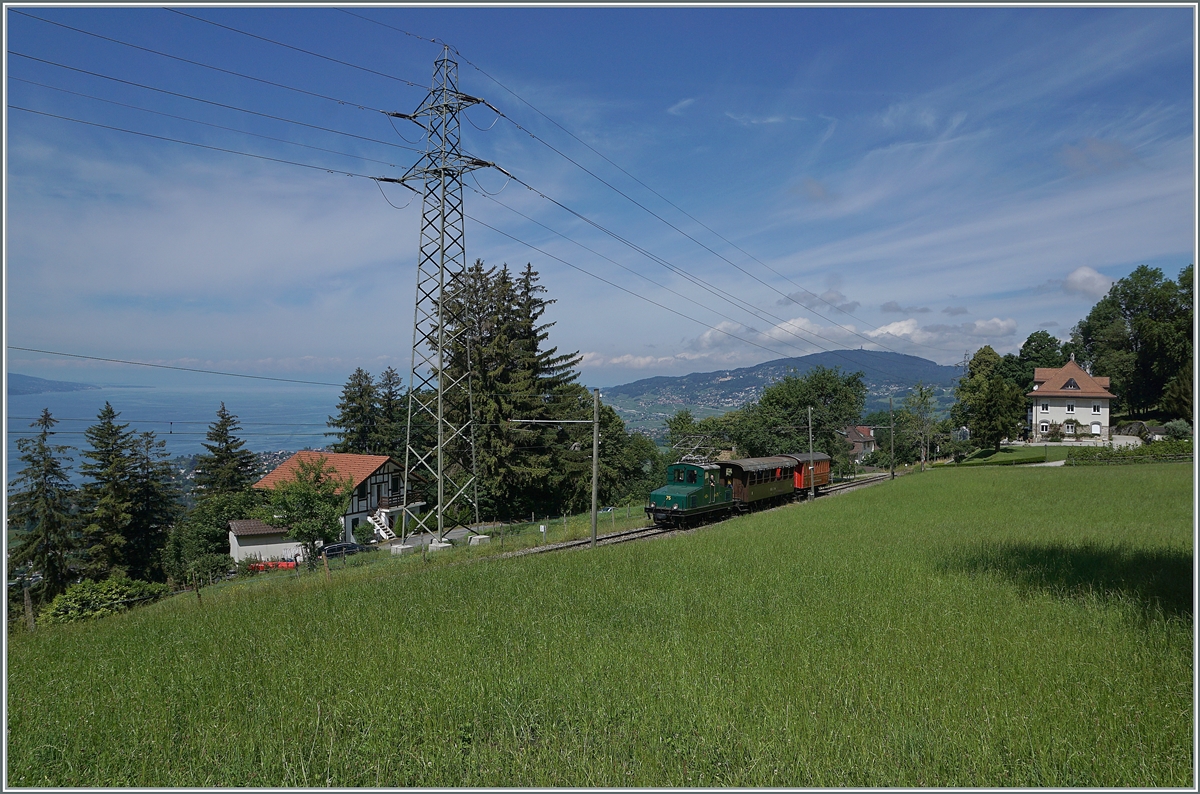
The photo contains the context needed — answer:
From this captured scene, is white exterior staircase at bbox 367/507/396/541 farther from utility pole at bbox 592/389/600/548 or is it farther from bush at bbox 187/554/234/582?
utility pole at bbox 592/389/600/548

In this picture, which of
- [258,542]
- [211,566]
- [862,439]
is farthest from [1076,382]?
[211,566]

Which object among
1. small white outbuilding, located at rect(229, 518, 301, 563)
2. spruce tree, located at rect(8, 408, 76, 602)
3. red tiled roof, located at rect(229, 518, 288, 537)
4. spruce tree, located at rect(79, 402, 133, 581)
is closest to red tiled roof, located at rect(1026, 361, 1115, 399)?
small white outbuilding, located at rect(229, 518, 301, 563)

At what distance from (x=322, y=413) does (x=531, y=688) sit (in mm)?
57253

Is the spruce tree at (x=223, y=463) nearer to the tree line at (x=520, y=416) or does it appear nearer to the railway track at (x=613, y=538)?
the tree line at (x=520, y=416)

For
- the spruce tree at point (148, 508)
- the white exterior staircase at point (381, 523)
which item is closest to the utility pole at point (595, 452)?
the white exterior staircase at point (381, 523)

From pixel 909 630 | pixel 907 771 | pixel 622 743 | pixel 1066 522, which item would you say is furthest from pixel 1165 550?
pixel 622 743

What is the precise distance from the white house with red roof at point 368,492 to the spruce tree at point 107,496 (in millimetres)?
7983

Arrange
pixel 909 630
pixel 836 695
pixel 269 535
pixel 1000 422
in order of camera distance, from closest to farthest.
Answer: pixel 836 695 < pixel 909 630 < pixel 269 535 < pixel 1000 422

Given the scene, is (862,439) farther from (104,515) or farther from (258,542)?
(104,515)

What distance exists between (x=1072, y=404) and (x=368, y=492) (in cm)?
6960

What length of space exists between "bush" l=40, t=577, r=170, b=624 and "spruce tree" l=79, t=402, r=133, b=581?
2523cm

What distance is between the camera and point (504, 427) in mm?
43719

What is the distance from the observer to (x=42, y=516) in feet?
119

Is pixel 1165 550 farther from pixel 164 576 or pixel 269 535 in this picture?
pixel 164 576
